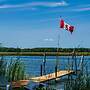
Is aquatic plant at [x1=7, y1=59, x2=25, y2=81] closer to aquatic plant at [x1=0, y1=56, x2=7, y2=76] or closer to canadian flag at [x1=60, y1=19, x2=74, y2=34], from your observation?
aquatic plant at [x1=0, y1=56, x2=7, y2=76]

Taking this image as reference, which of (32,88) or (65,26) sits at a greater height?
(65,26)

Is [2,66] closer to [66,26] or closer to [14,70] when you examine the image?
[14,70]

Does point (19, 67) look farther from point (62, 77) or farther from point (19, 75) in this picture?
point (62, 77)

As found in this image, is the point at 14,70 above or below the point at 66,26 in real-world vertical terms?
below

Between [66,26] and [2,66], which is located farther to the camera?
[66,26]

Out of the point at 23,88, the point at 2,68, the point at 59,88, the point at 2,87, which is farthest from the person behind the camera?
the point at 59,88

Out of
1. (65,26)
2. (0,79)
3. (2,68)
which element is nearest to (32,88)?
(0,79)

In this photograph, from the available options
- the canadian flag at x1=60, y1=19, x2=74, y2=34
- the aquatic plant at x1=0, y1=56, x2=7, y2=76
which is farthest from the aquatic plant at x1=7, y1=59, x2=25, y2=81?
the canadian flag at x1=60, y1=19, x2=74, y2=34

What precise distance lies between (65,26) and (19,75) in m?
2.98

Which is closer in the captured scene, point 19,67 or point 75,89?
point 75,89

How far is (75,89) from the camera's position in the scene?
13.4 m

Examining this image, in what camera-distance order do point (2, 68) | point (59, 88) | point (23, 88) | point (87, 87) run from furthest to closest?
point (59, 88)
point (2, 68)
point (87, 87)
point (23, 88)

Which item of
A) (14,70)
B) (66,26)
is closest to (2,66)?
(14,70)

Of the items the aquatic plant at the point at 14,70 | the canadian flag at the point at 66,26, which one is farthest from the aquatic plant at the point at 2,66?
the canadian flag at the point at 66,26
